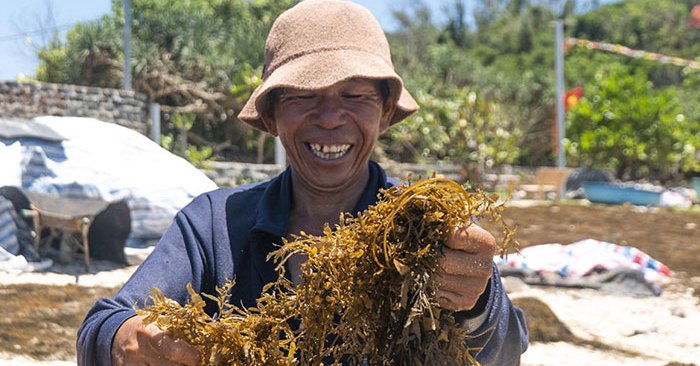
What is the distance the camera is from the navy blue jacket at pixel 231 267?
1464 millimetres

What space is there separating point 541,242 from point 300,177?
9.07 meters

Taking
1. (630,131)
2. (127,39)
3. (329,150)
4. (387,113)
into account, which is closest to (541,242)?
(127,39)

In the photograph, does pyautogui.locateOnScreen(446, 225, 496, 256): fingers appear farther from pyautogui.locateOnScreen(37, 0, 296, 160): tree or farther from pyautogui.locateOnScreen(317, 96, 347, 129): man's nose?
pyautogui.locateOnScreen(37, 0, 296, 160): tree

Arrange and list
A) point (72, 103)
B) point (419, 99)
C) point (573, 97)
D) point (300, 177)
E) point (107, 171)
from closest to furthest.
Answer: point (300, 177) → point (107, 171) → point (72, 103) → point (419, 99) → point (573, 97)

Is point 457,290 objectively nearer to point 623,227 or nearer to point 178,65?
point 623,227

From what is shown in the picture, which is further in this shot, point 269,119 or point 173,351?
point 269,119

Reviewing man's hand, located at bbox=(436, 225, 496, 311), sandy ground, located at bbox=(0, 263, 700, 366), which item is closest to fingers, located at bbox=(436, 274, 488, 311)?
man's hand, located at bbox=(436, 225, 496, 311)

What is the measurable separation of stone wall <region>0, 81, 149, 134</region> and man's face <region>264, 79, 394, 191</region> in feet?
36.3

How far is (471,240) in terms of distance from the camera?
1293 millimetres

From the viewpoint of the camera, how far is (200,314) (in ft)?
4.48

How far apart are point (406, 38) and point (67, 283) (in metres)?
33.1

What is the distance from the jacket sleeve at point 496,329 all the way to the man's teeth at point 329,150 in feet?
1.36

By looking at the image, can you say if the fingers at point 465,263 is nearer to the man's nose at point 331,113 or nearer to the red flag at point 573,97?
the man's nose at point 331,113

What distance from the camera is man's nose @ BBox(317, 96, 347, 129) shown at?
1694 millimetres
